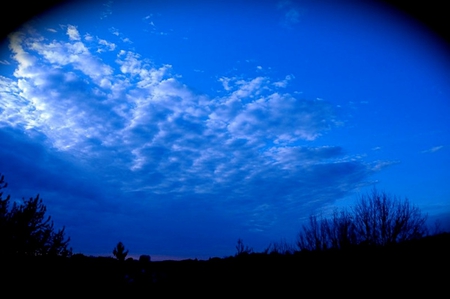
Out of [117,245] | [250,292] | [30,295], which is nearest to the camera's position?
[30,295]

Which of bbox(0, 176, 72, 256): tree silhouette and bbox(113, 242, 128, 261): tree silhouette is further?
bbox(113, 242, 128, 261): tree silhouette

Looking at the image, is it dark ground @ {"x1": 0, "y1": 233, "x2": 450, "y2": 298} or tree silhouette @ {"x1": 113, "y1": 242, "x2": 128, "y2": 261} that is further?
tree silhouette @ {"x1": 113, "y1": 242, "x2": 128, "y2": 261}

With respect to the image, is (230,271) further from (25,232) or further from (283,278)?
(25,232)

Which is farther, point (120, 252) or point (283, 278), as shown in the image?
point (120, 252)

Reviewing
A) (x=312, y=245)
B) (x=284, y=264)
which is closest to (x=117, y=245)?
(x=284, y=264)

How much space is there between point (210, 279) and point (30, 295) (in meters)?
10.1

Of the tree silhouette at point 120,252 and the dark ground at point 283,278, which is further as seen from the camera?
the tree silhouette at point 120,252

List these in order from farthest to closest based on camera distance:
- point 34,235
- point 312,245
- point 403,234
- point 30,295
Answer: point 312,245
point 403,234
point 34,235
point 30,295

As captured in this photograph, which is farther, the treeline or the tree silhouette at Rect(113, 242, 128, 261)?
the tree silhouette at Rect(113, 242, 128, 261)

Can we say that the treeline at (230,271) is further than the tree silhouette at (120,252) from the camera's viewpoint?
No

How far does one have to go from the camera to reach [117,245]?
2372 centimetres

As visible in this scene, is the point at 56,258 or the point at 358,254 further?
the point at 56,258

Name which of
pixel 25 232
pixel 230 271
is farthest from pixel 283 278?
pixel 25 232

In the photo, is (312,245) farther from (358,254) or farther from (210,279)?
(210,279)
